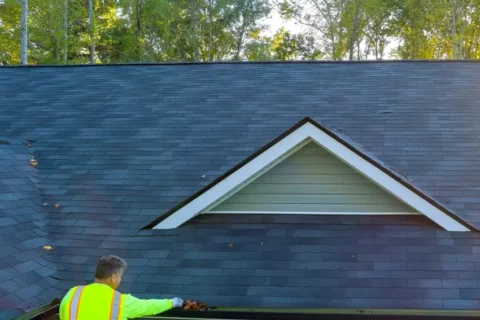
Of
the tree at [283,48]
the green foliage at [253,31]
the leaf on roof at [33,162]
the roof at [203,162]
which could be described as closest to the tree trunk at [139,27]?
the green foliage at [253,31]

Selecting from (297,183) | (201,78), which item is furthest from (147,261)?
(201,78)

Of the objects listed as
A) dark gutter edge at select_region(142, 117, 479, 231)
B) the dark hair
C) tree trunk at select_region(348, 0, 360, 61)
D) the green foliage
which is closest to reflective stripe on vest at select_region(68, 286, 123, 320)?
the dark hair

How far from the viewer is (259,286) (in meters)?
4.91

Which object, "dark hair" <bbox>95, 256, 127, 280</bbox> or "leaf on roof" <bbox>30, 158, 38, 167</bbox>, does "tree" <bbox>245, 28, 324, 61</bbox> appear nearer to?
"leaf on roof" <bbox>30, 158, 38, 167</bbox>

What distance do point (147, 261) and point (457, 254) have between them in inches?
123

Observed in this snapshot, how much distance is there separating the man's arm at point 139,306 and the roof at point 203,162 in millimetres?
1022

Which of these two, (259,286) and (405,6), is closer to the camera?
(259,286)

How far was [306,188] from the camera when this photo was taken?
19.7 ft

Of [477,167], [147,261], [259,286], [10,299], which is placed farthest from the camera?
[477,167]

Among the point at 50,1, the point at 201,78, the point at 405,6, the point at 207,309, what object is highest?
the point at 405,6

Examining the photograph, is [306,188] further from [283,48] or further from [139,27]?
[283,48]

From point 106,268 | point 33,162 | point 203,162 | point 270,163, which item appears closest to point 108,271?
point 106,268

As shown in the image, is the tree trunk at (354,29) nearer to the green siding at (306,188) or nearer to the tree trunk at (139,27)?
the tree trunk at (139,27)

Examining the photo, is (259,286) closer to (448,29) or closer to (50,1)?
(50,1)
